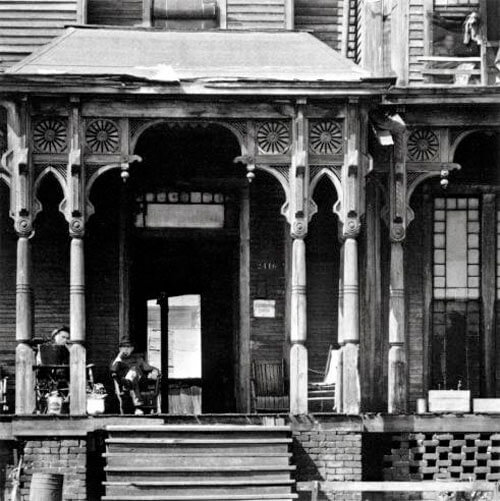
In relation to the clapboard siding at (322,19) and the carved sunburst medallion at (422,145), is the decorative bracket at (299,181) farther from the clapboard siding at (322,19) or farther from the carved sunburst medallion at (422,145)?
the clapboard siding at (322,19)

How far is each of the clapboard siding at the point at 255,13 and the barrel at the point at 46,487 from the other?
8.04 metres

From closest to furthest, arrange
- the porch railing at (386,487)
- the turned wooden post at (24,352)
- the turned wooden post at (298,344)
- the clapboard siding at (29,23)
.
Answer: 1. the porch railing at (386,487)
2. the turned wooden post at (24,352)
3. the turned wooden post at (298,344)
4. the clapboard siding at (29,23)

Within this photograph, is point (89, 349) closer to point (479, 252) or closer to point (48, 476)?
point (48, 476)

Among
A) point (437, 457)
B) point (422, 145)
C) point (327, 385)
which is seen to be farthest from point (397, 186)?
point (437, 457)

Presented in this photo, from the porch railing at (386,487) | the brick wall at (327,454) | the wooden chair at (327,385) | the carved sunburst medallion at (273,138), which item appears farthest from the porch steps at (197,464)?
the carved sunburst medallion at (273,138)

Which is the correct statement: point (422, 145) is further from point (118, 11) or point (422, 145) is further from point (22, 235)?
point (22, 235)

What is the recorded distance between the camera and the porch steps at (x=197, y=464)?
50.4 feet

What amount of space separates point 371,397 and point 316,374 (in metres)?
1.05

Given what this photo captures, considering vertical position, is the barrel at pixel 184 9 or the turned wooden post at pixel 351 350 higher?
the barrel at pixel 184 9

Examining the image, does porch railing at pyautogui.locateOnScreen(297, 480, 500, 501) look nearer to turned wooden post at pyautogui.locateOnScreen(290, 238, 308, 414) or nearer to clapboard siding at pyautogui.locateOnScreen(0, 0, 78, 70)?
turned wooden post at pyautogui.locateOnScreen(290, 238, 308, 414)

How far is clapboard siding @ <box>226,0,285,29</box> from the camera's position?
19.5m

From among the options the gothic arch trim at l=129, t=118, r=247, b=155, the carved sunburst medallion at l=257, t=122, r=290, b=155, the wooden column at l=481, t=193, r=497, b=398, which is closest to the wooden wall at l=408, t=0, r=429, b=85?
the wooden column at l=481, t=193, r=497, b=398

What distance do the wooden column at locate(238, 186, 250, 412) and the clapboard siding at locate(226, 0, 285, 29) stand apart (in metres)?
2.59

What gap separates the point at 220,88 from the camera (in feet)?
53.8
